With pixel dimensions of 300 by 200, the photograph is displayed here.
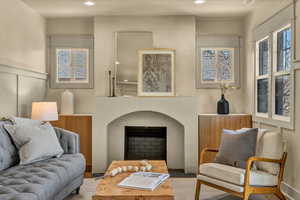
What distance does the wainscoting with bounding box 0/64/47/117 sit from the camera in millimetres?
3965

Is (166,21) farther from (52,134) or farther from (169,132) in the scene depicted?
(52,134)

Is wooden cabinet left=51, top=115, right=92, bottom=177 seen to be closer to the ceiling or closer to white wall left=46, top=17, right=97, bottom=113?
white wall left=46, top=17, right=97, bottom=113

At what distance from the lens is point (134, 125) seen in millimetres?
5355

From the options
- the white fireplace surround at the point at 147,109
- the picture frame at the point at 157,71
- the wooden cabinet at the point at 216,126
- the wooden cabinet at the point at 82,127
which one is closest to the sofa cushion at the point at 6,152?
the wooden cabinet at the point at 82,127

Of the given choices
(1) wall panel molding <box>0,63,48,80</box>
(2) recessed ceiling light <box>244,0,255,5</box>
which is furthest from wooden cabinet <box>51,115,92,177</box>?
(2) recessed ceiling light <box>244,0,255,5</box>

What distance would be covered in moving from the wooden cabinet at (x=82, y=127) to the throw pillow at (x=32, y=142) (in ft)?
4.75

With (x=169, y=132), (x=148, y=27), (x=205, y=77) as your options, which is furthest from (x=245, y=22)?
(x=169, y=132)

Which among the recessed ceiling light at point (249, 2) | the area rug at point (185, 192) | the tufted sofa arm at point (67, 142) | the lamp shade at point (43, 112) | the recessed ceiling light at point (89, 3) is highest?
the recessed ceiling light at point (89, 3)

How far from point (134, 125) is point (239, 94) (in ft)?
6.44

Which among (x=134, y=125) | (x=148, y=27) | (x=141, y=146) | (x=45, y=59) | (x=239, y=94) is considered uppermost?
(x=148, y=27)

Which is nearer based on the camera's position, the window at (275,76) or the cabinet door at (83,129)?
the window at (275,76)

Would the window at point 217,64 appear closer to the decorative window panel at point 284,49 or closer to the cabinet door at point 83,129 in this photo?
the decorative window panel at point 284,49

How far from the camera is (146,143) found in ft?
17.7

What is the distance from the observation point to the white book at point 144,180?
8.51ft
